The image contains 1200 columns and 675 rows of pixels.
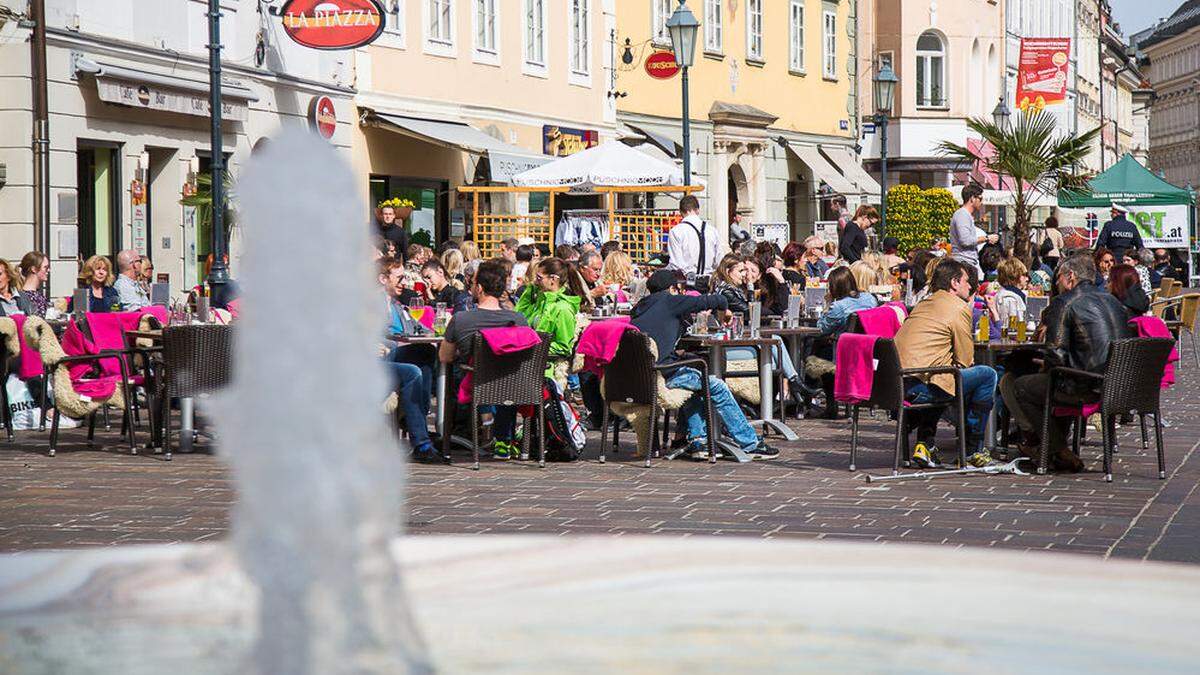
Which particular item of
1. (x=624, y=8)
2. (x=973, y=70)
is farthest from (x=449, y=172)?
(x=973, y=70)

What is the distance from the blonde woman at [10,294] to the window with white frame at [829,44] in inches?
1211

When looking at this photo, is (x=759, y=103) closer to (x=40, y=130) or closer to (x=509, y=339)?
(x=40, y=130)

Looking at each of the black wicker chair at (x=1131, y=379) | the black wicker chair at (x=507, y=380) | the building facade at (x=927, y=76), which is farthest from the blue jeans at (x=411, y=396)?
the building facade at (x=927, y=76)

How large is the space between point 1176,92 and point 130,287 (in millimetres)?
126784

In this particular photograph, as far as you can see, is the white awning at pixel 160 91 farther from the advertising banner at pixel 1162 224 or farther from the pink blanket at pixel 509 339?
the advertising banner at pixel 1162 224

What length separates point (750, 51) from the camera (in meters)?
38.7

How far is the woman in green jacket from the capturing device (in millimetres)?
12117

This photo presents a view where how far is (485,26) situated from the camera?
93.5 ft

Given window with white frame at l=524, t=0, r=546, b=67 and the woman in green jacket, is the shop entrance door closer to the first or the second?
the woman in green jacket

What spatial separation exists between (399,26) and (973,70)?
2959cm

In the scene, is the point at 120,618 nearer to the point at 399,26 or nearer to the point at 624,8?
the point at 399,26

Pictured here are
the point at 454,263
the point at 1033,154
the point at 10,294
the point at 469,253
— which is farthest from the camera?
the point at 1033,154

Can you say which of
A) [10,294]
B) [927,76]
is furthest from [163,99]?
[927,76]

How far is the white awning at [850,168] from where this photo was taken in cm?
4259
